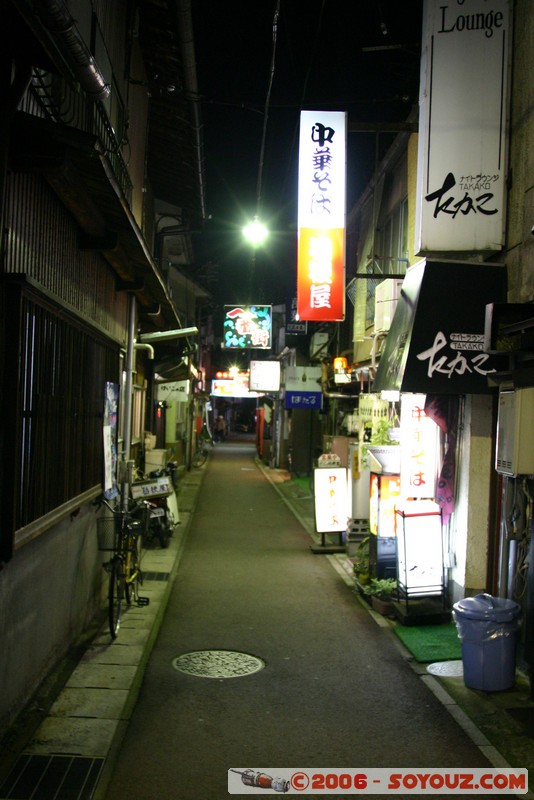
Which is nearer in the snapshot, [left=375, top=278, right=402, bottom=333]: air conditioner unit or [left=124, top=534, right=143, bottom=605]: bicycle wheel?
[left=124, top=534, right=143, bottom=605]: bicycle wheel

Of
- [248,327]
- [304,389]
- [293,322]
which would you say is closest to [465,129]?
[304,389]

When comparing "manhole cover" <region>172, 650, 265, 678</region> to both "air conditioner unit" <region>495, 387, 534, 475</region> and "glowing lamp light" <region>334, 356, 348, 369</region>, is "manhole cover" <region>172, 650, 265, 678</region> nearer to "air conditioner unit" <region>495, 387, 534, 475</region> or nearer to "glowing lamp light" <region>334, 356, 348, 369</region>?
"air conditioner unit" <region>495, 387, 534, 475</region>

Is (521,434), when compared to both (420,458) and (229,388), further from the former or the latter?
(229,388)

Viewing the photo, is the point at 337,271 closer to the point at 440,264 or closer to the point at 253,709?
the point at 440,264

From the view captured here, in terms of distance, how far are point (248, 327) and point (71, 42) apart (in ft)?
83.4

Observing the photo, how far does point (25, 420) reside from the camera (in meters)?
6.30

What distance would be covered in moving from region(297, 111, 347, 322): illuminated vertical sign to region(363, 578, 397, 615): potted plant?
6.27 metres

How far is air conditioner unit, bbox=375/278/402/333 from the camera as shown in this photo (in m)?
14.2

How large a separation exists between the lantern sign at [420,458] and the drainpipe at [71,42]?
7343 millimetres

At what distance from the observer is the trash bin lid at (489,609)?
25.5 ft

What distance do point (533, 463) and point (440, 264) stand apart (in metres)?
3.68

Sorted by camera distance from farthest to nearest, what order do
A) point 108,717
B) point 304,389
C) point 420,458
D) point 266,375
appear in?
point 266,375 < point 304,389 < point 420,458 < point 108,717

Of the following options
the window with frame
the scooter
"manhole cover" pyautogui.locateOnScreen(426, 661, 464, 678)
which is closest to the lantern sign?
"manhole cover" pyautogui.locateOnScreen(426, 661, 464, 678)

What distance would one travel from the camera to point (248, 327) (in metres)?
30.5
